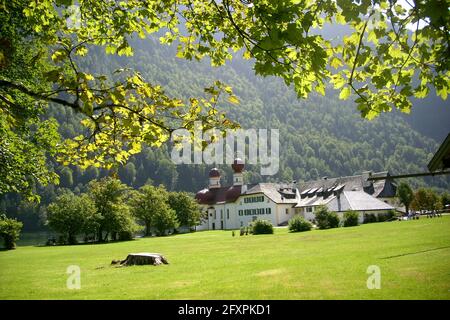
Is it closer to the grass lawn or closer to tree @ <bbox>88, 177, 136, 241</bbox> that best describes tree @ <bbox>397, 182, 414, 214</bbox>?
tree @ <bbox>88, 177, 136, 241</bbox>

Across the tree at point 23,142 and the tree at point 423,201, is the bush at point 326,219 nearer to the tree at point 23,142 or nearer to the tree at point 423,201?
the tree at point 423,201

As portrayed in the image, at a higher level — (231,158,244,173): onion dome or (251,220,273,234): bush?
(231,158,244,173): onion dome

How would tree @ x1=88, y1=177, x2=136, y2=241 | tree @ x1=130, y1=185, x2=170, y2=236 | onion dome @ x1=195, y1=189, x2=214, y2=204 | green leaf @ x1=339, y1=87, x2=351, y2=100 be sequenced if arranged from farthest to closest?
onion dome @ x1=195, y1=189, x2=214, y2=204, tree @ x1=130, y1=185, x2=170, y2=236, tree @ x1=88, y1=177, x2=136, y2=241, green leaf @ x1=339, y1=87, x2=351, y2=100

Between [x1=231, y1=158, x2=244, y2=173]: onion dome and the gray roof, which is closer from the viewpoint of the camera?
the gray roof

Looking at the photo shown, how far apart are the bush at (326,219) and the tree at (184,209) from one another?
29.9 meters

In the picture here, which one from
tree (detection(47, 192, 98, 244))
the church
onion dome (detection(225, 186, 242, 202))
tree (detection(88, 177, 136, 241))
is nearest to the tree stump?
tree (detection(88, 177, 136, 241))

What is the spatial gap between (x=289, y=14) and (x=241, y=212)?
8327cm

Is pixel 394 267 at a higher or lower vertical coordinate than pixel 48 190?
lower

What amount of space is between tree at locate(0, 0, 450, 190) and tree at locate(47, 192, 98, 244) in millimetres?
49797

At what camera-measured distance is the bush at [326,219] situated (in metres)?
51.9

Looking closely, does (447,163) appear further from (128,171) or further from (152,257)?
(128,171)

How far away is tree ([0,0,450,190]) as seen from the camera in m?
5.49
